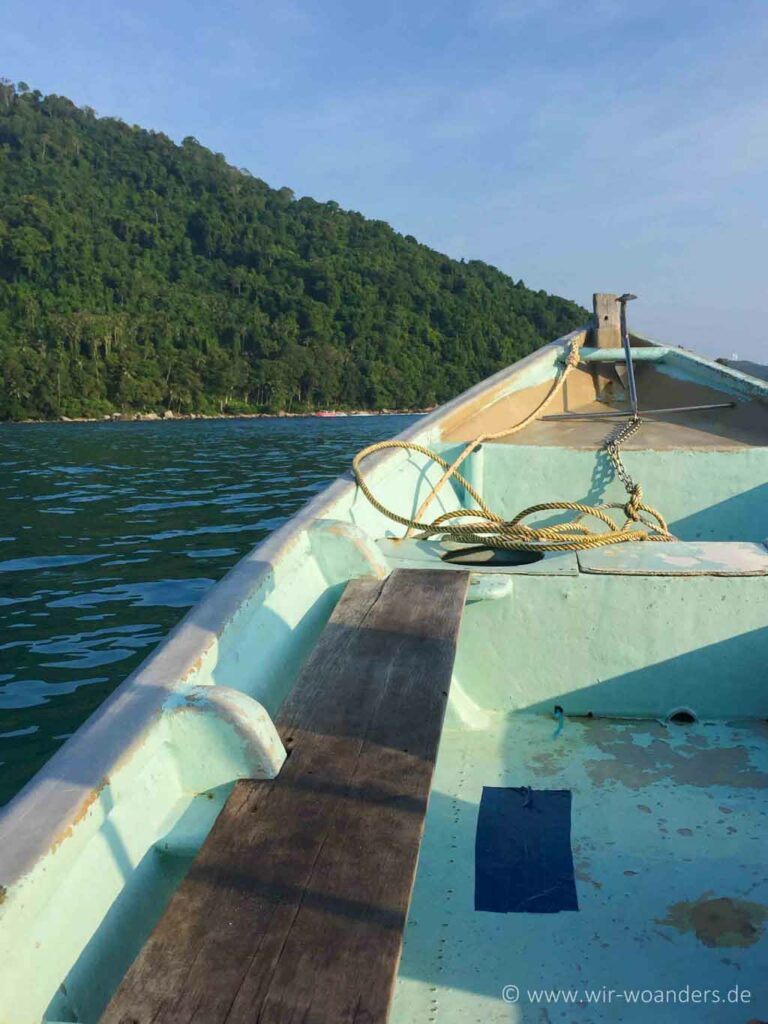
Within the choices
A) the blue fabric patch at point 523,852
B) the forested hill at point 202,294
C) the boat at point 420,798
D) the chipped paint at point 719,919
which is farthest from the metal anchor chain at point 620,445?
the forested hill at point 202,294

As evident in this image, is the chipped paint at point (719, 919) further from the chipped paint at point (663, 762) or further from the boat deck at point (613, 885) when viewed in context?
the chipped paint at point (663, 762)

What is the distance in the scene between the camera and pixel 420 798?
1458 mm

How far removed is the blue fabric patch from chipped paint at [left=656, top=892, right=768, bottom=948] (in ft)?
0.72

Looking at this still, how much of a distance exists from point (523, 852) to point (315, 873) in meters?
0.85

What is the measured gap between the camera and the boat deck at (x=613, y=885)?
154 centimetres

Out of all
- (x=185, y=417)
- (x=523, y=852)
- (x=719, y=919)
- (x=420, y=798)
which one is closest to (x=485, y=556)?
(x=523, y=852)

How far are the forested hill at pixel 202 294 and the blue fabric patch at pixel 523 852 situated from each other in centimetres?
6032

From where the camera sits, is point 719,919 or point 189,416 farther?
point 189,416

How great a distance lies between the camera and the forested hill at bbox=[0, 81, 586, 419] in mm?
70500

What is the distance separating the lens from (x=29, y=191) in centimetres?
9912

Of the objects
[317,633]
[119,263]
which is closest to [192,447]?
[317,633]

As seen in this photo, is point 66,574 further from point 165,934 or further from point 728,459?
point 165,934

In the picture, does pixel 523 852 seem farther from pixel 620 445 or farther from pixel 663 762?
pixel 620 445

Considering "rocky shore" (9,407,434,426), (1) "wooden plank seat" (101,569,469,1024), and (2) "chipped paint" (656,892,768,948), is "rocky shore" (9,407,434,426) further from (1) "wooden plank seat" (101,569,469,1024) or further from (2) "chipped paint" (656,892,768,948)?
(2) "chipped paint" (656,892,768,948)
